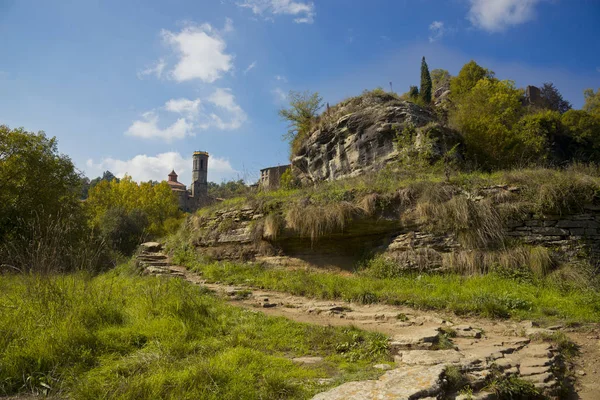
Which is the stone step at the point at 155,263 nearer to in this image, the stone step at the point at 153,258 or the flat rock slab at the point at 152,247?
the stone step at the point at 153,258

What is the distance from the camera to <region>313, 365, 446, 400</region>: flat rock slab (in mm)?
2988

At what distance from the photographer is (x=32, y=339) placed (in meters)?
3.91

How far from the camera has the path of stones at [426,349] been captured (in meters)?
3.22

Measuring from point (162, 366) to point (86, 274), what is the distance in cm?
280

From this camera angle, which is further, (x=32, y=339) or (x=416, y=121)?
(x=416, y=121)

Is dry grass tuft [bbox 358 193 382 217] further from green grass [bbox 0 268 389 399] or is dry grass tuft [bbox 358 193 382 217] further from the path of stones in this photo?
green grass [bbox 0 268 389 399]

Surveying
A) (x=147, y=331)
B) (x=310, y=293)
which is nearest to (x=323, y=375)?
(x=147, y=331)

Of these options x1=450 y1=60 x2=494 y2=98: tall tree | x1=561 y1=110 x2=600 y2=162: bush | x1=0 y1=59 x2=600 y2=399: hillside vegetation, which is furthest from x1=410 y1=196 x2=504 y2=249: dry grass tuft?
x1=450 y1=60 x2=494 y2=98: tall tree

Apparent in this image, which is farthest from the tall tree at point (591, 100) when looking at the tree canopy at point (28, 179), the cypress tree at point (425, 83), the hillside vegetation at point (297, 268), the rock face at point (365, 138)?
the tree canopy at point (28, 179)

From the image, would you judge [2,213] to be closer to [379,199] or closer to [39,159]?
[39,159]

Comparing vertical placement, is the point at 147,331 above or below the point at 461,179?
below

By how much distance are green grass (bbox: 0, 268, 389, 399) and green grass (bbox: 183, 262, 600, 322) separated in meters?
2.72

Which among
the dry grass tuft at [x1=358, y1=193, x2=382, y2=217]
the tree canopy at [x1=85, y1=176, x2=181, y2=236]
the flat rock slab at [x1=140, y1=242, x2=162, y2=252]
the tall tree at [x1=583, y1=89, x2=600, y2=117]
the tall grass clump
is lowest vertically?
the flat rock slab at [x1=140, y1=242, x2=162, y2=252]

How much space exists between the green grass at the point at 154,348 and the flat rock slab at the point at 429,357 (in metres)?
0.30
